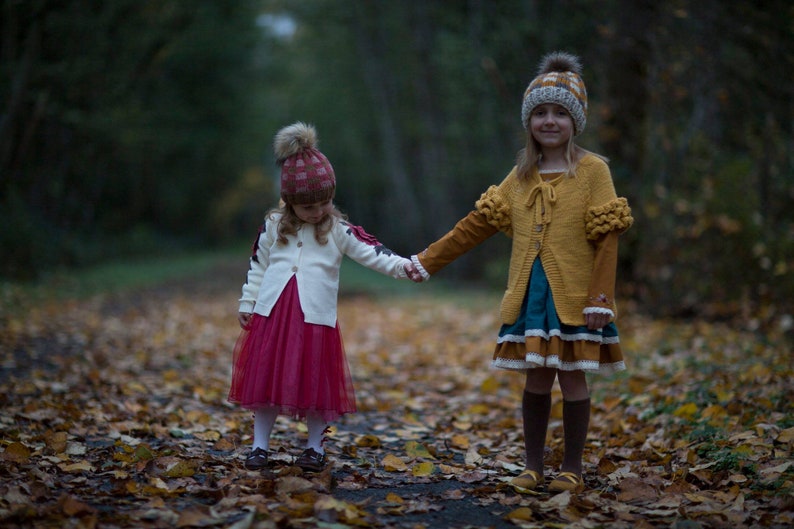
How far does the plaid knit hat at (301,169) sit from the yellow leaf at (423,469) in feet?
5.04

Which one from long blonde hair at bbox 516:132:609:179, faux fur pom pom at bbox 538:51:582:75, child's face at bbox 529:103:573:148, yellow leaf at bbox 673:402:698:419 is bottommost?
yellow leaf at bbox 673:402:698:419

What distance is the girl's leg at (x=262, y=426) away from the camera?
4242 mm

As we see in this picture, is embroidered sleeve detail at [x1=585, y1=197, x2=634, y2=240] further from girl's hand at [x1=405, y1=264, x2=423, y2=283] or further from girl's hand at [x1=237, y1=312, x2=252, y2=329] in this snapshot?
girl's hand at [x1=237, y1=312, x2=252, y2=329]

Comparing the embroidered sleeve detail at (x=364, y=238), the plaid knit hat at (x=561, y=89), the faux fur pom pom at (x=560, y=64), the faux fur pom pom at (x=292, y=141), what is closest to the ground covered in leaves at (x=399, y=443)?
the embroidered sleeve detail at (x=364, y=238)

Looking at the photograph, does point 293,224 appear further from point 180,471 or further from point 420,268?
point 180,471

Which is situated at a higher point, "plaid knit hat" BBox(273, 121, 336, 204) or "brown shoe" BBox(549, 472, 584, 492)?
"plaid knit hat" BBox(273, 121, 336, 204)

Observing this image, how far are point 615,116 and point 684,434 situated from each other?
289 inches

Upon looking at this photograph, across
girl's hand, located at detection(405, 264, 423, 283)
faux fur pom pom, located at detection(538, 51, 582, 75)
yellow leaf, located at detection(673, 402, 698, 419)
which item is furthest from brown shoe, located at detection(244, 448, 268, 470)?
yellow leaf, located at detection(673, 402, 698, 419)

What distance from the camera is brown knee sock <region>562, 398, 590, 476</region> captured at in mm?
3939

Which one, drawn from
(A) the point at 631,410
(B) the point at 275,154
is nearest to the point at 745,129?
(A) the point at 631,410

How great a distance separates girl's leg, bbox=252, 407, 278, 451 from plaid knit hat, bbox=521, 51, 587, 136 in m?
2.11

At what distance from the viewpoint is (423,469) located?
4.20 m

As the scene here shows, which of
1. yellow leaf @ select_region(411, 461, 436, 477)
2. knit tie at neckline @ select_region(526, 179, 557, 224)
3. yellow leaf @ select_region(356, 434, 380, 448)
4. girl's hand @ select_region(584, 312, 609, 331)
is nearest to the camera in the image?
girl's hand @ select_region(584, 312, 609, 331)

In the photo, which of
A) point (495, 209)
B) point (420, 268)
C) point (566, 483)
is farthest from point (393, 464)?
point (495, 209)
